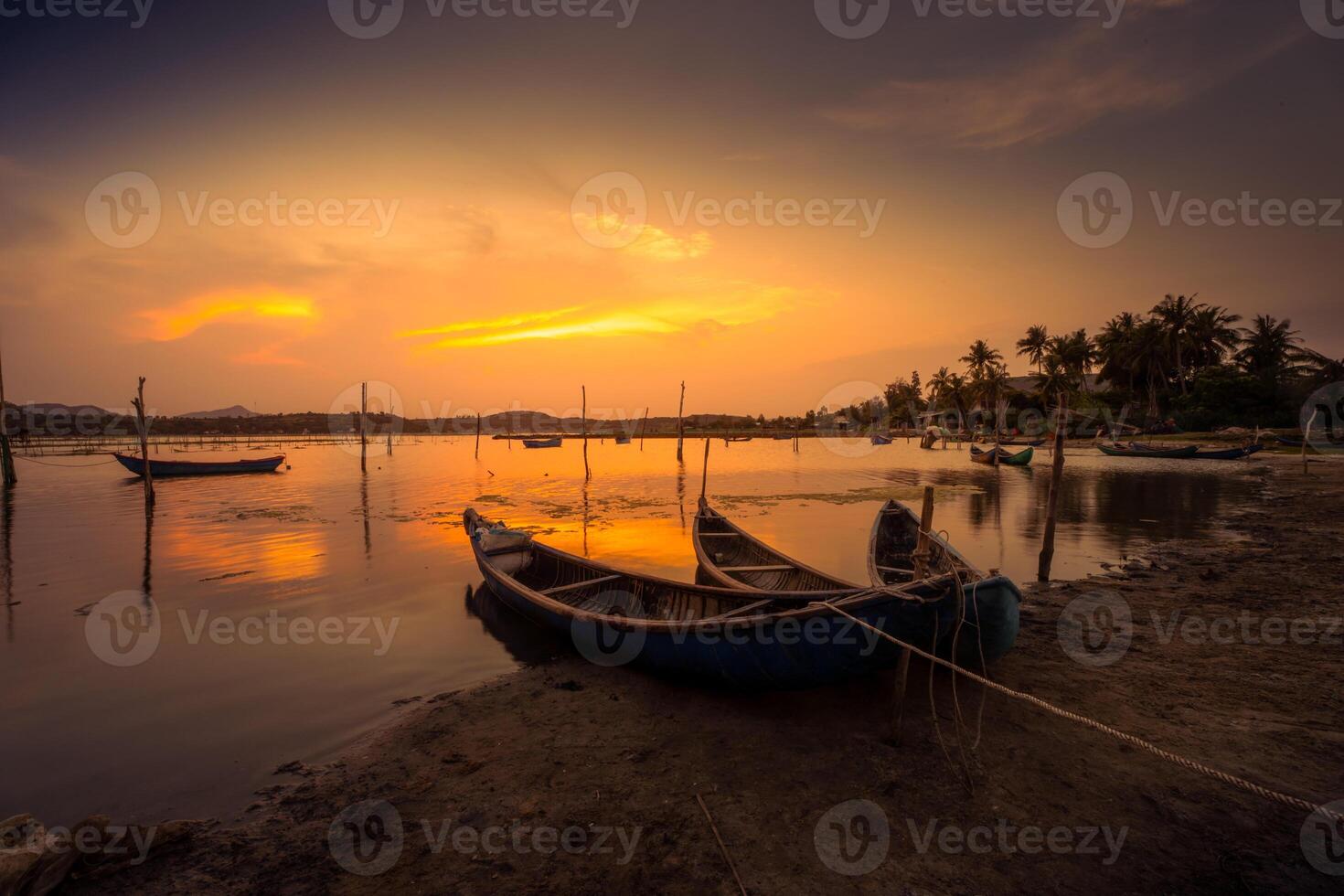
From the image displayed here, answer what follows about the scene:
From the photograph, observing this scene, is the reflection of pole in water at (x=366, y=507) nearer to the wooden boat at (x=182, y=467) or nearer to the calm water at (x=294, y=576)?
the calm water at (x=294, y=576)

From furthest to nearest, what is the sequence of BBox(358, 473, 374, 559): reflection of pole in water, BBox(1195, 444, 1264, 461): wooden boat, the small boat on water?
the small boat on water < BBox(1195, 444, 1264, 461): wooden boat < BBox(358, 473, 374, 559): reflection of pole in water

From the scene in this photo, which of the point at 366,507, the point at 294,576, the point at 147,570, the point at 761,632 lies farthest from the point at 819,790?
the point at 366,507

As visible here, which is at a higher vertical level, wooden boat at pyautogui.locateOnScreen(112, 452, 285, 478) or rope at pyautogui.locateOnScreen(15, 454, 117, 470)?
wooden boat at pyautogui.locateOnScreen(112, 452, 285, 478)

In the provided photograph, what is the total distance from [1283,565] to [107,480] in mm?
49828

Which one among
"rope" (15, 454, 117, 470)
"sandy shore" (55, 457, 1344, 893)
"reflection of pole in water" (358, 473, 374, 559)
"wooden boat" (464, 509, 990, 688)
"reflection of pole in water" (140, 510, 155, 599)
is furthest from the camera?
"rope" (15, 454, 117, 470)

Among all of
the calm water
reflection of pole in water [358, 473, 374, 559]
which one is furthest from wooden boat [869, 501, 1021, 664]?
reflection of pole in water [358, 473, 374, 559]

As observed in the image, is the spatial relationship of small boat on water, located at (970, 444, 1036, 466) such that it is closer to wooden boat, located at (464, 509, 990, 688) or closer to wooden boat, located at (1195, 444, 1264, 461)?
wooden boat, located at (1195, 444, 1264, 461)

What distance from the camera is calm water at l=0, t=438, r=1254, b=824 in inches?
216

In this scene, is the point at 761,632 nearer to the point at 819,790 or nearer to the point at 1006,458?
the point at 819,790

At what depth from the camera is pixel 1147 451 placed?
40844 mm

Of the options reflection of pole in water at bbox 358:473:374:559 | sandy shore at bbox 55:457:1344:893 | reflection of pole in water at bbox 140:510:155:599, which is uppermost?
sandy shore at bbox 55:457:1344:893

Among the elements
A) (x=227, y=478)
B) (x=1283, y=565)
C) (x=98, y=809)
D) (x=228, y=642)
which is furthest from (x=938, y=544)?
(x=227, y=478)

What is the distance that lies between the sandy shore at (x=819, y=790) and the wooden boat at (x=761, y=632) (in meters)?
0.42

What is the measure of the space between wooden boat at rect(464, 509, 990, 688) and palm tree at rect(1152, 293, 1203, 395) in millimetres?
66270
